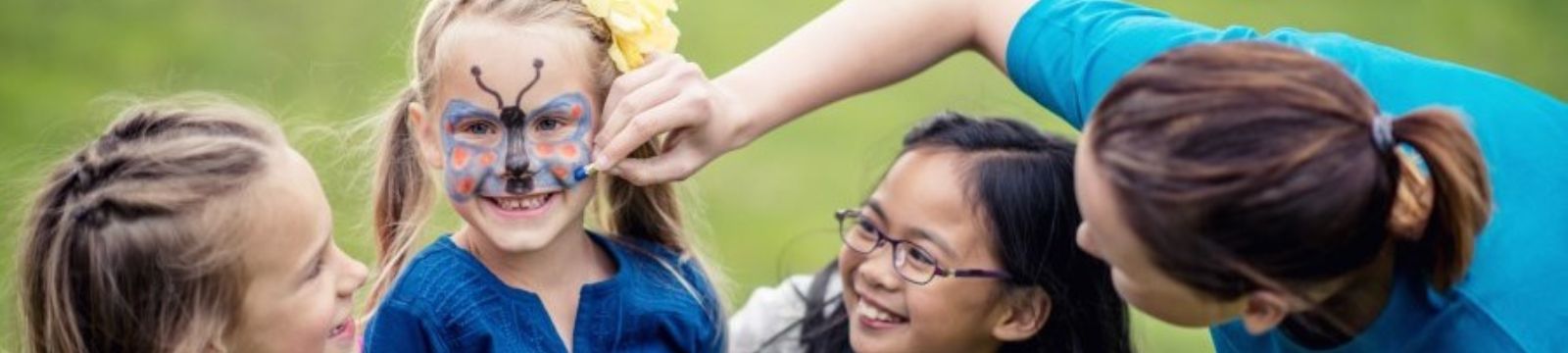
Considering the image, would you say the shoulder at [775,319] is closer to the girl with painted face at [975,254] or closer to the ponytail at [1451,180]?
the girl with painted face at [975,254]

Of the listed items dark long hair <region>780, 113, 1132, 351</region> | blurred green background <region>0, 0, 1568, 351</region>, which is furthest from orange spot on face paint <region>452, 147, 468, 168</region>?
blurred green background <region>0, 0, 1568, 351</region>

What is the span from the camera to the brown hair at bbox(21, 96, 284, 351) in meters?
3.24

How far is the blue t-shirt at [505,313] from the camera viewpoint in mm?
3678

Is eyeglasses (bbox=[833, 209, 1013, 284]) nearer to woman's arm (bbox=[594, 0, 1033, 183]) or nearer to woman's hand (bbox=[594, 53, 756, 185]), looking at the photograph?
woman's arm (bbox=[594, 0, 1033, 183])

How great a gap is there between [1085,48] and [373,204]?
139cm

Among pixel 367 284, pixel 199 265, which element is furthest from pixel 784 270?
pixel 199 265

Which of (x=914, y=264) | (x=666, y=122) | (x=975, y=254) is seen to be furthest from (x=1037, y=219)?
(x=666, y=122)

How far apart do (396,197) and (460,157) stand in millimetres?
515

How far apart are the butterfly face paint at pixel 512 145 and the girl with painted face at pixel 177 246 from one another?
24 cm

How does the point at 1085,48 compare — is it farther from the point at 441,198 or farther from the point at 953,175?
the point at 441,198

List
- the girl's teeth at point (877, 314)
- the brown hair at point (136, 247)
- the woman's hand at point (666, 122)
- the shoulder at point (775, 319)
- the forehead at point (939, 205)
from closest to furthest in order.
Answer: the brown hair at point (136, 247) < the woman's hand at point (666, 122) < the forehead at point (939, 205) < the girl's teeth at point (877, 314) < the shoulder at point (775, 319)

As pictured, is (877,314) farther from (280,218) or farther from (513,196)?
(280,218)

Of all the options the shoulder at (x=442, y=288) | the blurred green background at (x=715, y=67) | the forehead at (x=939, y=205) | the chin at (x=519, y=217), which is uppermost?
the chin at (x=519, y=217)

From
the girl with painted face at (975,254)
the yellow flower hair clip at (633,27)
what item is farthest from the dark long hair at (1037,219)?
the yellow flower hair clip at (633,27)
